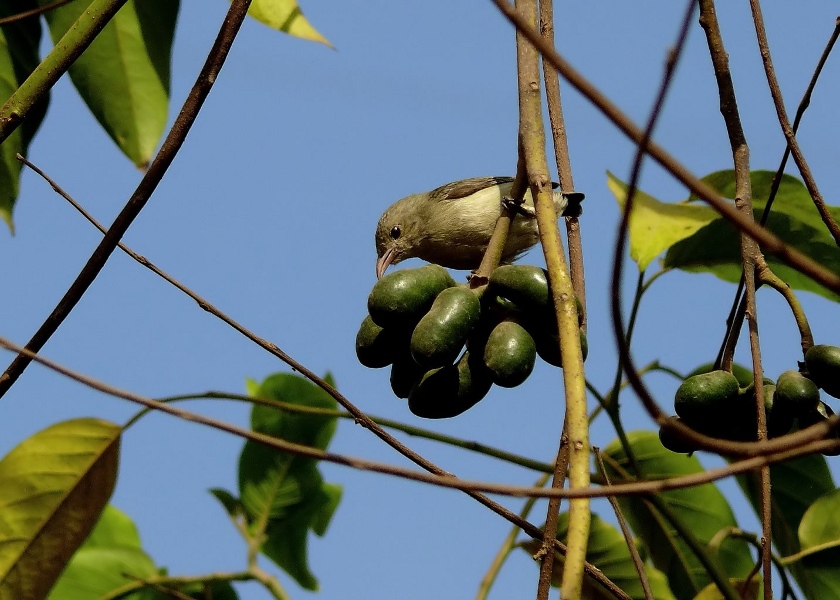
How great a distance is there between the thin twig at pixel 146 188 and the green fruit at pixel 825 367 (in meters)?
1.15

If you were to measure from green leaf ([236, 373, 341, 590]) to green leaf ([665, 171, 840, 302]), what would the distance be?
1285 mm

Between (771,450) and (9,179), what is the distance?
2.28m

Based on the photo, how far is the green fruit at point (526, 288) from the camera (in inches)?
68.8

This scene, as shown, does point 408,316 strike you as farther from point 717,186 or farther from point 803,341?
point 717,186

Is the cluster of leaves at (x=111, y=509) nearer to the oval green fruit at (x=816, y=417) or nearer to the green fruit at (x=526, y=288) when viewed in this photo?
the green fruit at (x=526, y=288)

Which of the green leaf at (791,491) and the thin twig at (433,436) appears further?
the green leaf at (791,491)

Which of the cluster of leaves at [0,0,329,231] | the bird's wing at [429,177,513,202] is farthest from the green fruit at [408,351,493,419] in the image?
the bird's wing at [429,177,513,202]

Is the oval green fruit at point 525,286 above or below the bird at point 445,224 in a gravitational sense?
below

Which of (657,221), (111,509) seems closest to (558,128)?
(657,221)

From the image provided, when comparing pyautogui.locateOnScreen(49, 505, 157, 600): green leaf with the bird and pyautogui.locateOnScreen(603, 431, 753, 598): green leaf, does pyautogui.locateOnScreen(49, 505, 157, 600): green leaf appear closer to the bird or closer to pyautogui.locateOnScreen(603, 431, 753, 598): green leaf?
pyautogui.locateOnScreen(603, 431, 753, 598): green leaf

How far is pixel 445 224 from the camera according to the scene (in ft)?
17.0

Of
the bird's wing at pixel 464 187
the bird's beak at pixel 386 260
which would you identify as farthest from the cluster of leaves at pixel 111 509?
the bird's wing at pixel 464 187

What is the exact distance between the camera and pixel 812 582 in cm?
271

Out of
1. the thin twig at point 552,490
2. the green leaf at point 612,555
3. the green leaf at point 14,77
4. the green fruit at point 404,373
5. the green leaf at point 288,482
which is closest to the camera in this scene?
the thin twig at point 552,490
